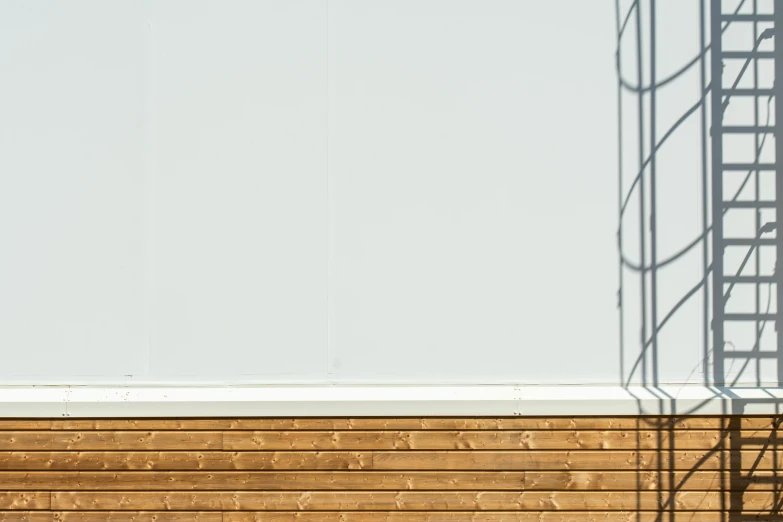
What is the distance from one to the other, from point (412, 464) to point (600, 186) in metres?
1.72

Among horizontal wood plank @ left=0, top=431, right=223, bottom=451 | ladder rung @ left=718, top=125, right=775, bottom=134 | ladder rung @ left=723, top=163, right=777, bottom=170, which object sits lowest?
horizontal wood plank @ left=0, top=431, right=223, bottom=451

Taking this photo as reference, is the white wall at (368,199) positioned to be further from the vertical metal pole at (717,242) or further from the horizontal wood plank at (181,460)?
the horizontal wood plank at (181,460)

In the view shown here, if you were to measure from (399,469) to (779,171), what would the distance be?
248 centimetres

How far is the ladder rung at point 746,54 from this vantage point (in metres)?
3.54

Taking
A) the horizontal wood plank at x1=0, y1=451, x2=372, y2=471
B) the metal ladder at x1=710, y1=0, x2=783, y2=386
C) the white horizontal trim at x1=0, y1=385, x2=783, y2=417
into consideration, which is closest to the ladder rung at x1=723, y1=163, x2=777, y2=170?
the metal ladder at x1=710, y1=0, x2=783, y2=386

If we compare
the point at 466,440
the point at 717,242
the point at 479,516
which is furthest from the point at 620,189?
the point at 479,516

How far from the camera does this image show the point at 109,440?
11.6 ft

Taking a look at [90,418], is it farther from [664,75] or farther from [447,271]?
[664,75]

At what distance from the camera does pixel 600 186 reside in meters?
3.54

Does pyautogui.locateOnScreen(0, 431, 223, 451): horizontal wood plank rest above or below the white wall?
below

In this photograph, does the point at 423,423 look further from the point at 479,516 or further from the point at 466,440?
the point at 479,516

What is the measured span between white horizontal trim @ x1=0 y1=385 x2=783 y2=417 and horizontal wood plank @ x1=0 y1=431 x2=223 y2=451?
106 millimetres

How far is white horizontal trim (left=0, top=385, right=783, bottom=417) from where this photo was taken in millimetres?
3457

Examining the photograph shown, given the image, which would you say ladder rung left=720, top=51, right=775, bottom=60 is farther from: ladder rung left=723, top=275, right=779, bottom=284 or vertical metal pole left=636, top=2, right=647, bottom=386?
ladder rung left=723, top=275, right=779, bottom=284
